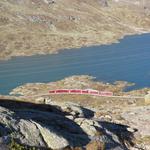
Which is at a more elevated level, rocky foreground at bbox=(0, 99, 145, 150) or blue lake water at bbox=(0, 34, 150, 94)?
rocky foreground at bbox=(0, 99, 145, 150)

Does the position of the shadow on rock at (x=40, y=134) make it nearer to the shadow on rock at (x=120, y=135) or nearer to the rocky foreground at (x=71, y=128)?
the rocky foreground at (x=71, y=128)

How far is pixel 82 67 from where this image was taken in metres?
159

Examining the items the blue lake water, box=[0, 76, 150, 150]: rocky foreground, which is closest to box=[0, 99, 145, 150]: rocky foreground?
box=[0, 76, 150, 150]: rocky foreground

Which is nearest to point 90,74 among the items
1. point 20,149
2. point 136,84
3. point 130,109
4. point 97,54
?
point 136,84

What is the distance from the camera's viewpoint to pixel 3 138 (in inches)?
984

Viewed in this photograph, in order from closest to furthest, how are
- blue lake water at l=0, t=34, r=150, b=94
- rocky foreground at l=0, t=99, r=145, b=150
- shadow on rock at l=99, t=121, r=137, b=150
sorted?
rocky foreground at l=0, t=99, r=145, b=150
shadow on rock at l=99, t=121, r=137, b=150
blue lake water at l=0, t=34, r=150, b=94

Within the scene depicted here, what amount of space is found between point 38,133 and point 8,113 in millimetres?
3412

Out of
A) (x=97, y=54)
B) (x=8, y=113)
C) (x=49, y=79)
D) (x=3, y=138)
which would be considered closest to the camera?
(x=3, y=138)

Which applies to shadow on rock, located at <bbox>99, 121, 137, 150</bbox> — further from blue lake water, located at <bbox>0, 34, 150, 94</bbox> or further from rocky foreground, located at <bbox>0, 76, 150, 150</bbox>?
blue lake water, located at <bbox>0, 34, 150, 94</bbox>

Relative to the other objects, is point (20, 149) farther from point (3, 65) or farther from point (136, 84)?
point (3, 65)

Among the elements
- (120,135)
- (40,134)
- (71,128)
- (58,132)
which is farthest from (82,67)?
(40,134)

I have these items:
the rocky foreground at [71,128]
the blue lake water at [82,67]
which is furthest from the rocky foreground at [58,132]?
the blue lake water at [82,67]

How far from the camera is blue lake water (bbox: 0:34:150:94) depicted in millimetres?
136250

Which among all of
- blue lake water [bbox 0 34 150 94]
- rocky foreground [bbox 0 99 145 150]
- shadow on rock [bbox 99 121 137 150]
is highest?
rocky foreground [bbox 0 99 145 150]
